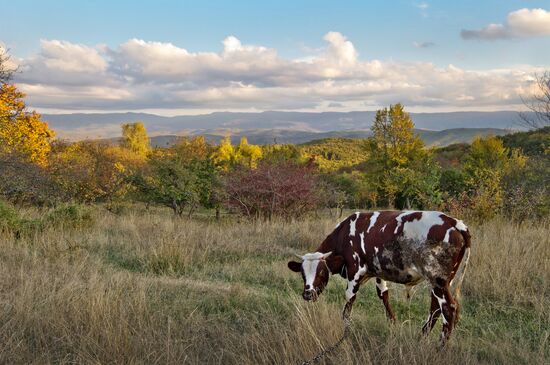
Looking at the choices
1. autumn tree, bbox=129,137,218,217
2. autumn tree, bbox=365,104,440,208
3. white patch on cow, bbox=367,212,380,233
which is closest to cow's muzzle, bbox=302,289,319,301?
white patch on cow, bbox=367,212,380,233

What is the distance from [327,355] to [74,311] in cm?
279

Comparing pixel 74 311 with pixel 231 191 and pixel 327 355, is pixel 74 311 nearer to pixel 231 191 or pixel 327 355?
pixel 327 355

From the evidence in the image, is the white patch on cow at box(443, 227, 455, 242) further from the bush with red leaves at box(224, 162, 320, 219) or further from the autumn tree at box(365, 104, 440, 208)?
the autumn tree at box(365, 104, 440, 208)

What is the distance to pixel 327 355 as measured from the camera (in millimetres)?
3770

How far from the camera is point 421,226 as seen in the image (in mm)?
4559

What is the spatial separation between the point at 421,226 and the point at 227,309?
2.65m

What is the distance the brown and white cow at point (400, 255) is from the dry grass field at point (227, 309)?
1.07ft

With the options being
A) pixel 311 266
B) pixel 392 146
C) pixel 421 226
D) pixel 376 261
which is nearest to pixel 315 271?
pixel 311 266

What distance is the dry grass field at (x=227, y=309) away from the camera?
3994 millimetres

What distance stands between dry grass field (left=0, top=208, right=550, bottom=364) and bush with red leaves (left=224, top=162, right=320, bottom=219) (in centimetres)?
600

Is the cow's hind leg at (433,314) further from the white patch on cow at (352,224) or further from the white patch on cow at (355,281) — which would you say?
the white patch on cow at (352,224)

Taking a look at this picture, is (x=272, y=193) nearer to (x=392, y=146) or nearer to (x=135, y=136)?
(x=392, y=146)

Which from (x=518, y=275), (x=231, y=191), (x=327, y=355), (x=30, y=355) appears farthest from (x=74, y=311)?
(x=231, y=191)

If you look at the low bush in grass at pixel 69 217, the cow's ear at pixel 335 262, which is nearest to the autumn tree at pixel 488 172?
the cow's ear at pixel 335 262
